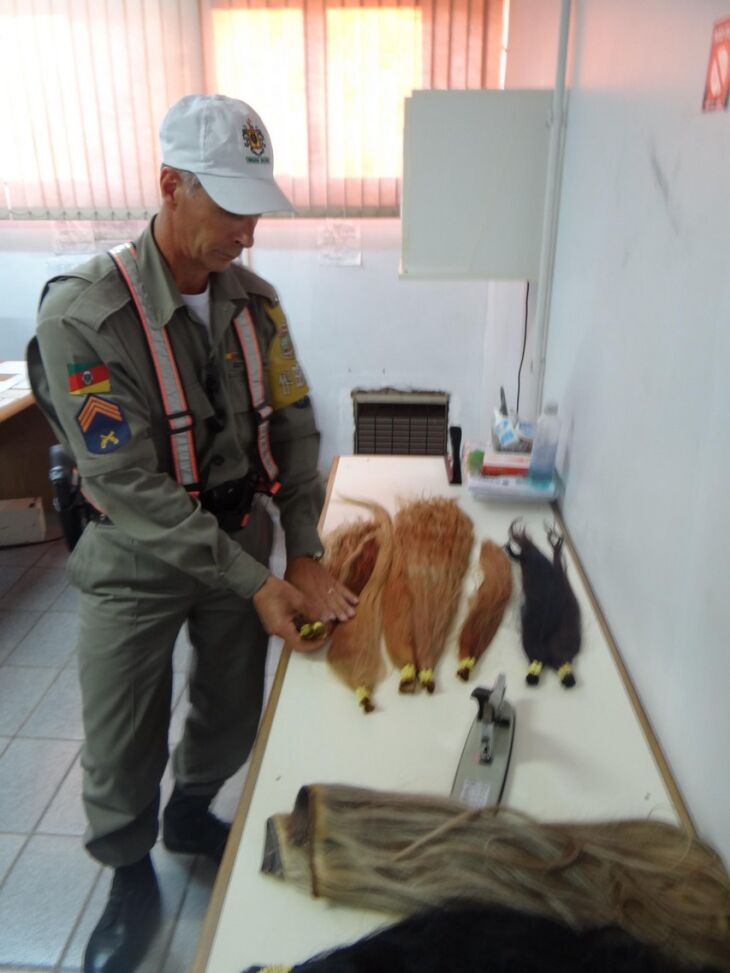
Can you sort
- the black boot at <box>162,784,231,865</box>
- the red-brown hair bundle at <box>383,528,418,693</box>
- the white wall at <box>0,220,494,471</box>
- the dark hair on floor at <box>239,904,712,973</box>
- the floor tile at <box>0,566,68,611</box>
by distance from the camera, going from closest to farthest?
the dark hair on floor at <box>239,904,712,973</box>, the red-brown hair bundle at <box>383,528,418,693</box>, the black boot at <box>162,784,231,865</box>, the floor tile at <box>0,566,68,611</box>, the white wall at <box>0,220,494,471</box>

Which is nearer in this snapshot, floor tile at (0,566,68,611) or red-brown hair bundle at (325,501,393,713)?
red-brown hair bundle at (325,501,393,713)

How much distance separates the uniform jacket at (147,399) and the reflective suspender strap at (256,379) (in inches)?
0.6

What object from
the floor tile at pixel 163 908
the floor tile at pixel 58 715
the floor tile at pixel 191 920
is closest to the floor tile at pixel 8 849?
the floor tile at pixel 163 908

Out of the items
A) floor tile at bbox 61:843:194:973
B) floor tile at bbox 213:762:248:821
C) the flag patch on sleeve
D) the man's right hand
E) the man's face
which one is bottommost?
floor tile at bbox 213:762:248:821

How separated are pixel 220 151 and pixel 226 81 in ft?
8.94

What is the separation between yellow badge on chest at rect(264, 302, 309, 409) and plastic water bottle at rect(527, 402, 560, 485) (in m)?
0.67

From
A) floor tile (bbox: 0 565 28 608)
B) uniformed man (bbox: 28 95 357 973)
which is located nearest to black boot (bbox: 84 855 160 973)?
uniformed man (bbox: 28 95 357 973)

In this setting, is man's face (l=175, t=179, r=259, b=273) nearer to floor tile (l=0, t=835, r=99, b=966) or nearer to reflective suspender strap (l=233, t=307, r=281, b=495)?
reflective suspender strap (l=233, t=307, r=281, b=495)

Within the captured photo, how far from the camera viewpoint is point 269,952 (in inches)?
33.1

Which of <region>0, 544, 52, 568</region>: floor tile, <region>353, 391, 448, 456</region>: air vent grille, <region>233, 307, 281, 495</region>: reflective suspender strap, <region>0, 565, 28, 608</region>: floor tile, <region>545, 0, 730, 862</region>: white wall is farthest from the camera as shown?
<region>353, 391, 448, 456</region>: air vent grille

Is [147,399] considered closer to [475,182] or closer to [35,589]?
[475,182]

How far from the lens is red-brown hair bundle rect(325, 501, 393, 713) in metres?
1.30

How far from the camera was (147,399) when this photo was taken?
1.41 metres

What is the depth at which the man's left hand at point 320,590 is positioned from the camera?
1453 mm
